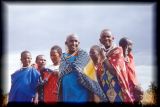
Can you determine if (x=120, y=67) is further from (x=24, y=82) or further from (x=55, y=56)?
(x=24, y=82)

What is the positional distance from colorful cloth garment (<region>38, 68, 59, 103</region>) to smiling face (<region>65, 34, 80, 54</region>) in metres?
0.26

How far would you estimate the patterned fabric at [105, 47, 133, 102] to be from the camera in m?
5.54

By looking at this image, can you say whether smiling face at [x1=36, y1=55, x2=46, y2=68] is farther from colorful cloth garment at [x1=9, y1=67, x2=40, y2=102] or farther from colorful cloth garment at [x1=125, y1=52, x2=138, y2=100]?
colorful cloth garment at [x1=125, y1=52, x2=138, y2=100]

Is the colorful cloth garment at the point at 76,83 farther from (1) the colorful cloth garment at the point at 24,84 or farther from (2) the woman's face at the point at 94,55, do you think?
(1) the colorful cloth garment at the point at 24,84

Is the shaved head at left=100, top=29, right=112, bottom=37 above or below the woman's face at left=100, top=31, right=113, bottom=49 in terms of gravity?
above

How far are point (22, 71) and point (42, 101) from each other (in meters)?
0.34

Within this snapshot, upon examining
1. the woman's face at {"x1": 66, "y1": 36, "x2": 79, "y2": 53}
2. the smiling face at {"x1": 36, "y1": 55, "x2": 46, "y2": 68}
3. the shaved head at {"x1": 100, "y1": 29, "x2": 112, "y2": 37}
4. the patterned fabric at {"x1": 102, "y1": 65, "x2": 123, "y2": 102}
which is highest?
the shaved head at {"x1": 100, "y1": 29, "x2": 112, "y2": 37}

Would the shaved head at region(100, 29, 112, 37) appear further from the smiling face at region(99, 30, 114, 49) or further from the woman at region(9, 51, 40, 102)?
the woman at region(9, 51, 40, 102)

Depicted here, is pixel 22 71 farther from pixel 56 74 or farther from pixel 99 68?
pixel 99 68

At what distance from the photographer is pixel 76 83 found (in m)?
5.52

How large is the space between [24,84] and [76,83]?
49 centimetres

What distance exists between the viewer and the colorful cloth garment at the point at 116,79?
5523mm

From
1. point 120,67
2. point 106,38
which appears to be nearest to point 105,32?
point 106,38

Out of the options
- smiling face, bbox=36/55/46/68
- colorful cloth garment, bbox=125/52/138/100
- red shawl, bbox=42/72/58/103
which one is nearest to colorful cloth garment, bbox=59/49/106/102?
red shawl, bbox=42/72/58/103
